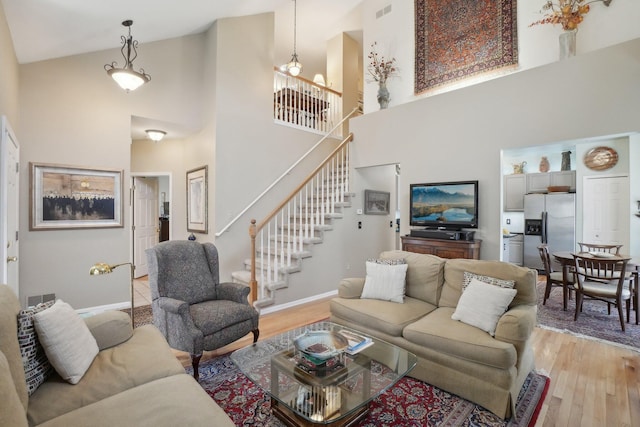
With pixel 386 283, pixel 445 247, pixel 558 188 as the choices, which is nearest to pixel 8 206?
pixel 386 283

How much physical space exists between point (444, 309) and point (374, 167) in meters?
3.53

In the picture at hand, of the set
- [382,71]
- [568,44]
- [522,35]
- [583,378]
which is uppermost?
[382,71]

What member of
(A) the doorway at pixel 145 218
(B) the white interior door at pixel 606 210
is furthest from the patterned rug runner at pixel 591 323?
(A) the doorway at pixel 145 218

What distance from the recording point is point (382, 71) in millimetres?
5832

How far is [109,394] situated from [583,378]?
136 inches

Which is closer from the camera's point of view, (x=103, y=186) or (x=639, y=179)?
(x=103, y=186)

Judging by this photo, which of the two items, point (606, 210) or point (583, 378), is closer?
point (583, 378)

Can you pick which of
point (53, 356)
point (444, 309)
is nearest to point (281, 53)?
point (444, 309)

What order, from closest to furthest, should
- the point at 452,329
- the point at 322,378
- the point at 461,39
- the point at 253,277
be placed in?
the point at 322,378 < the point at 452,329 < the point at 253,277 < the point at 461,39

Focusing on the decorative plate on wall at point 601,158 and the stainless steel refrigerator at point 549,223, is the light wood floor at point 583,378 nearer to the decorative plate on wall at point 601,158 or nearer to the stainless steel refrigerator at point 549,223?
the stainless steel refrigerator at point 549,223

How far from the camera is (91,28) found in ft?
11.1

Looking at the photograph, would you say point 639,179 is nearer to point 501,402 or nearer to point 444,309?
point 444,309

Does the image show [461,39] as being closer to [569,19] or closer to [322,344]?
[569,19]

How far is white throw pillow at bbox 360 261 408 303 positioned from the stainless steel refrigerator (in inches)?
201
